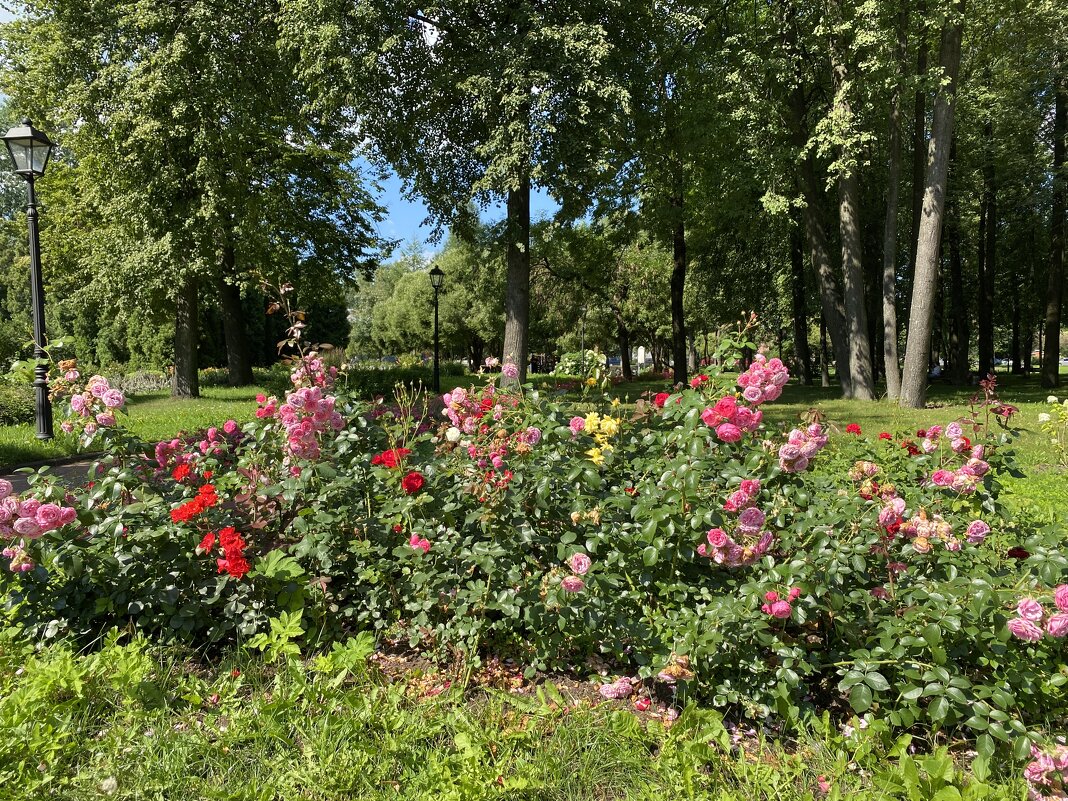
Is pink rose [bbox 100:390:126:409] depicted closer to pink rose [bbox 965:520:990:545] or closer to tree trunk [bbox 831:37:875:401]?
pink rose [bbox 965:520:990:545]

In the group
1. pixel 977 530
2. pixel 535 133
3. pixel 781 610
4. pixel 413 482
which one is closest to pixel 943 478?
pixel 977 530

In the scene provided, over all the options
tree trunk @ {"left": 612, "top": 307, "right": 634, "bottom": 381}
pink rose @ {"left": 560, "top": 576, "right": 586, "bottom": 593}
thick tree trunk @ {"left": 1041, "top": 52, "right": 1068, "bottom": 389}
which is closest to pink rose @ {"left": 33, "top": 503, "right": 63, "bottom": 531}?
pink rose @ {"left": 560, "top": 576, "right": 586, "bottom": 593}

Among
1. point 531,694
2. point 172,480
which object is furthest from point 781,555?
point 172,480

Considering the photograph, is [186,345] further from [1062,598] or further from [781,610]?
[1062,598]

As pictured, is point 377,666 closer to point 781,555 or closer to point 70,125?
point 781,555

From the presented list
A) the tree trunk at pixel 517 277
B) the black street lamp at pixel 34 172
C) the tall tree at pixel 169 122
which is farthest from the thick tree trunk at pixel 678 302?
the black street lamp at pixel 34 172

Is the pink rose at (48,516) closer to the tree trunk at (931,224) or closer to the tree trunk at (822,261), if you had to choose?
the tree trunk at (931,224)

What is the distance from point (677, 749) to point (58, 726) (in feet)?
7.06

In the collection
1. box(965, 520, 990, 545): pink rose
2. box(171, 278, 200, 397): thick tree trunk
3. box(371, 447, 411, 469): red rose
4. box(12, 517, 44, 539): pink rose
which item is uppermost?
box(171, 278, 200, 397): thick tree trunk

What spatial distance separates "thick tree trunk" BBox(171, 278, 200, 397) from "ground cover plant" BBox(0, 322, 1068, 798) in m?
13.7

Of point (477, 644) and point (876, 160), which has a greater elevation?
point (876, 160)

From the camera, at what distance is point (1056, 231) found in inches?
666

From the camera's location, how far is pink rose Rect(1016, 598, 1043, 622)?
6.61 ft

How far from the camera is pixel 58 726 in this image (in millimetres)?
2170
